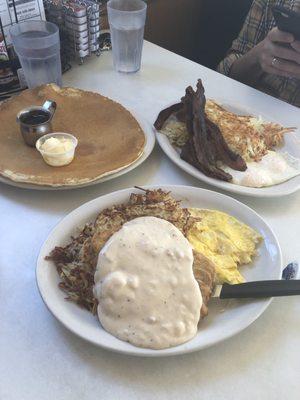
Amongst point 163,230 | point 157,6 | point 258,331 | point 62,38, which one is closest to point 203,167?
point 163,230

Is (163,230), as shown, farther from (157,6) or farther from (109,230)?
(157,6)

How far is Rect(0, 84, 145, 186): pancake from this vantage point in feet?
4.38

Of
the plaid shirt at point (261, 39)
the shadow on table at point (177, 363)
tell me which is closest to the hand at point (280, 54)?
the plaid shirt at point (261, 39)

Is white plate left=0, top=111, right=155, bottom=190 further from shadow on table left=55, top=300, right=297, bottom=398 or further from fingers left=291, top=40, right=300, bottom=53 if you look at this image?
fingers left=291, top=40, right=300, bottom=53

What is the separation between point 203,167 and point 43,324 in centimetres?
73

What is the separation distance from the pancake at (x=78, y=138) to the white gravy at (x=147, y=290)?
408mm

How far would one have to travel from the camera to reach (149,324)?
889 millimetres

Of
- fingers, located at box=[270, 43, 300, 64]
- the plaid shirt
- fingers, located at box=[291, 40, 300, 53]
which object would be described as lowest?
the plaid shirt

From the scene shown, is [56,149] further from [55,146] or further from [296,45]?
[296,45]

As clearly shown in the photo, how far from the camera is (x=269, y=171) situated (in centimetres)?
142

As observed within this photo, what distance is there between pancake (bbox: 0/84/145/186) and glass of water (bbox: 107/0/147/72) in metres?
0.41

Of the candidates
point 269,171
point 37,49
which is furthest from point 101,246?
point 37,49

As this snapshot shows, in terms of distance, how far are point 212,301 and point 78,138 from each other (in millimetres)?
840

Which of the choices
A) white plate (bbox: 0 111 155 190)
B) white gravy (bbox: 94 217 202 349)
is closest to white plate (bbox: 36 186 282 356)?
white gravy (bbox: 94 217 202 349)
